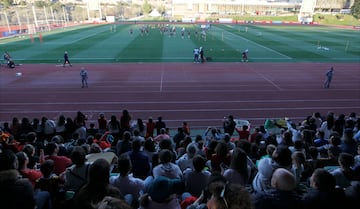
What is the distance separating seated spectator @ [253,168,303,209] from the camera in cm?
381

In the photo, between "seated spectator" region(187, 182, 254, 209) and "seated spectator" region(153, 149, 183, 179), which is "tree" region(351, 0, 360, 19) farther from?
"seated spectator" region(187, 182, 254, 209)

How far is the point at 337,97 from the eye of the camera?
19797 millimetres

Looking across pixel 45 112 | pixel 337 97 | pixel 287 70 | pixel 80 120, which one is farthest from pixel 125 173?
pixel 287 70

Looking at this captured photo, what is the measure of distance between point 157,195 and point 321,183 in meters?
2.17

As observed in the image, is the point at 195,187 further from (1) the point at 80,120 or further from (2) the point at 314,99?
(2) the point at 314,99

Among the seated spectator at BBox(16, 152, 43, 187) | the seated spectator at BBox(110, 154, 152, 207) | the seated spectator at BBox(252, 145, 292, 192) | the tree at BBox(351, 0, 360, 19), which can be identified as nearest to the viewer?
the seated spectator at BBox(252, 145, 292, 192)

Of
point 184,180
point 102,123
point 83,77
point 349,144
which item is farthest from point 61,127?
point 83,77

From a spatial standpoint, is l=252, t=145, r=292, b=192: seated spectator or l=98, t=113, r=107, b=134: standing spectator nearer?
l=252, t=145, r=292, b=192: seated spectator

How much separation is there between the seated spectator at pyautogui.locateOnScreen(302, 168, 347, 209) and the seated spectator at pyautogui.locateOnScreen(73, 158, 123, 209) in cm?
244

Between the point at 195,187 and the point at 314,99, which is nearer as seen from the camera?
the point at 195,187

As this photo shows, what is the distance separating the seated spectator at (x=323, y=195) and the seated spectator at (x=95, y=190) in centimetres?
244

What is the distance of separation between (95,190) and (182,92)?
667 inches

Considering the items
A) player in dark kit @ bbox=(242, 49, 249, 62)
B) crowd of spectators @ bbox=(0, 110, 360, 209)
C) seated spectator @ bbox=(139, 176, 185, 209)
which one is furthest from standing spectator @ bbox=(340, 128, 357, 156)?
player in dark kit @ bbox=(242, 49, 249, 62)

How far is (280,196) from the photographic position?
3877mm
